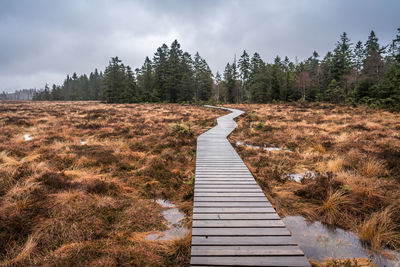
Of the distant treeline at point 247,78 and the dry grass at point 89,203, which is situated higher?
the distant treeline at point 247,78

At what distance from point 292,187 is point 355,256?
2.69 meters

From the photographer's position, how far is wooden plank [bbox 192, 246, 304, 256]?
114 inches

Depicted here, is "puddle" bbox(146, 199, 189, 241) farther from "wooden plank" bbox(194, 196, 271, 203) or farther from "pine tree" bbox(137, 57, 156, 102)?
"pine tree" bbox(137, 57, 156, 102)

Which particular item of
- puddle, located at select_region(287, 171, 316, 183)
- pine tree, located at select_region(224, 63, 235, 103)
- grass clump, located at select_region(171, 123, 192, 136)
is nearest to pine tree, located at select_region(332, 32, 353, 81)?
pine tree, located at select_region(224, 63, 235, 103)

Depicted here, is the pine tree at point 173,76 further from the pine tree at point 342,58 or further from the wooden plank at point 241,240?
the wooden plank at point 241,240

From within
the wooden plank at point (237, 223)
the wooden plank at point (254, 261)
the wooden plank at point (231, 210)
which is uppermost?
the wooden plank at point (231, 210)

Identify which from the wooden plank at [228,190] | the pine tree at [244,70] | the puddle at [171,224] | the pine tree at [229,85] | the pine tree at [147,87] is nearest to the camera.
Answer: the puddle at [171,224]

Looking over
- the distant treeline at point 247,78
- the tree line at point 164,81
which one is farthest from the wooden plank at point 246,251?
the tree line at point 164,81

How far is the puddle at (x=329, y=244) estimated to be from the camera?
336 cm

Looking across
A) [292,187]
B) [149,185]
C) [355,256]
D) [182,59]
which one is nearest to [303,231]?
[355,256]

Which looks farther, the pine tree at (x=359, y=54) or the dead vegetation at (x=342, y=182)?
the pine tree at (x=359, y=54)

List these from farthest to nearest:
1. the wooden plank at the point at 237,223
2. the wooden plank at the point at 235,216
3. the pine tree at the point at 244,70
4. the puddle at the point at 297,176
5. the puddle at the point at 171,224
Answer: the pine tree at the point at 244,70, the puddle at the point at 297,176, the puddle at the point at 171,224, the wooden plank at the point at 235,216, the wooden plank at the point at 237,223

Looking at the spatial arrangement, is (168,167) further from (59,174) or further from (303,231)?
(303,231)

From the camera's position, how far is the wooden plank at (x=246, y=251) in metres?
2.89
